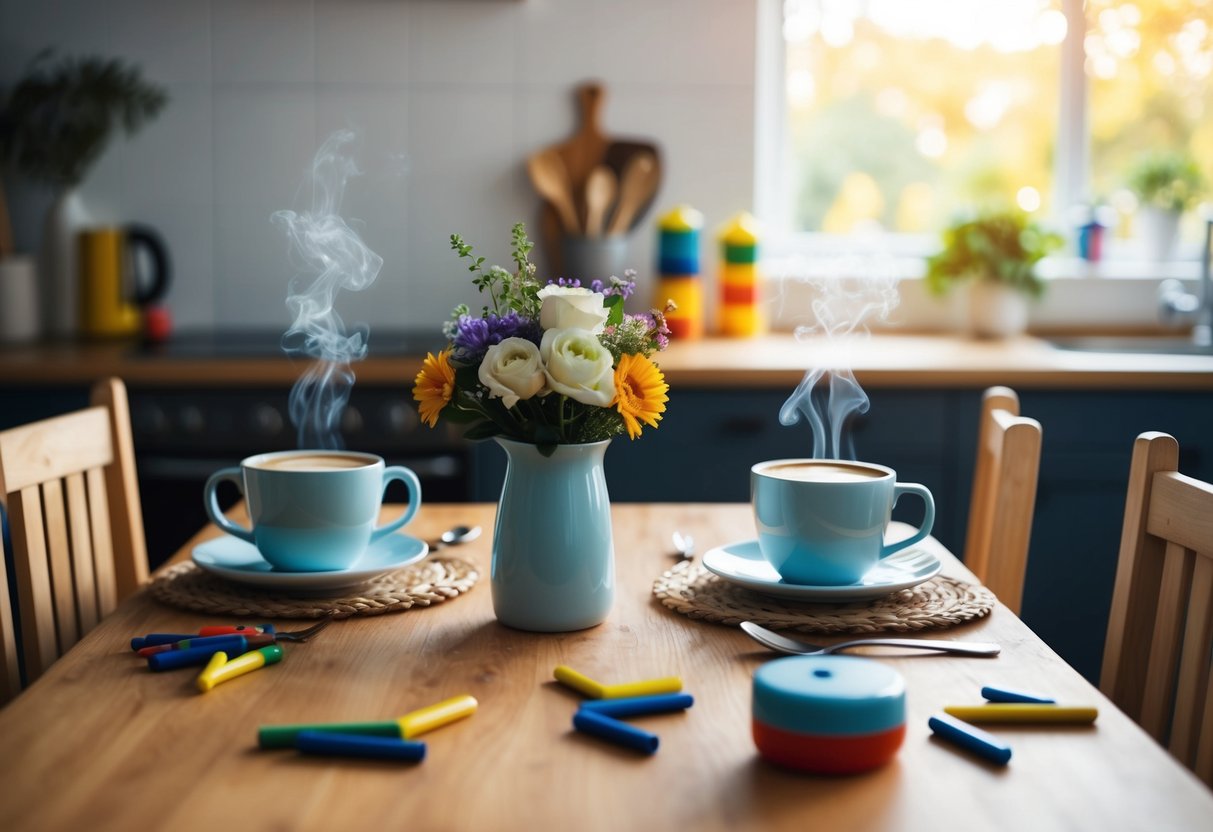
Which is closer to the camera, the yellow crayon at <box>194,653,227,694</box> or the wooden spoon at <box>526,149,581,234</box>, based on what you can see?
the yellow crayon at <box>194,653,227,694</box>

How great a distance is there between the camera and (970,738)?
862mm

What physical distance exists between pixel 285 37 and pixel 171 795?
2469 millimetres

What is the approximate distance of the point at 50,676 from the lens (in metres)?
1.01

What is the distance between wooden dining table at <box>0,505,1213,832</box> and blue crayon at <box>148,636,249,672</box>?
1cm

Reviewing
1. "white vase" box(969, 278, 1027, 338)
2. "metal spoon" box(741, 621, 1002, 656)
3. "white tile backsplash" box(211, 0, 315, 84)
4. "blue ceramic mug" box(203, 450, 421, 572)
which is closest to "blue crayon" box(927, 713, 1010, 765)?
"metal spoon" box(741, 621, 1002, 656)

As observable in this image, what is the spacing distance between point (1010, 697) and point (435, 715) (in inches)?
17.2

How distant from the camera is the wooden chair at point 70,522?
1.33 m

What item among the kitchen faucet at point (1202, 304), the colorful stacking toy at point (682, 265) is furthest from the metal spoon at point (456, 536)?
the kitchen faucet at point (1202, 304)

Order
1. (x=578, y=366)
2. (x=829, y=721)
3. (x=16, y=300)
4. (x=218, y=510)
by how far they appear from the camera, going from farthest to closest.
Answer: (x=16, y=300)
(x=218, y=510)
(x=578, y=366)
(x=829, y=721)

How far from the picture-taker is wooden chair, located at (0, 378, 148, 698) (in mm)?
1329

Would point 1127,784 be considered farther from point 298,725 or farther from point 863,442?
point 863,442

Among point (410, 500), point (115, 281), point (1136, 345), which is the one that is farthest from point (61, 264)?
point (1136, 345)

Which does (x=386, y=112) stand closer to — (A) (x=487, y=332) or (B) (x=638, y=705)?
(A) (x=487, y=332)

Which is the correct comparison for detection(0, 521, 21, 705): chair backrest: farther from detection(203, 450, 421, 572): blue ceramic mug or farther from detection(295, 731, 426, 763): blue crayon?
detection(295, 731, 426, 763): blue crayon
